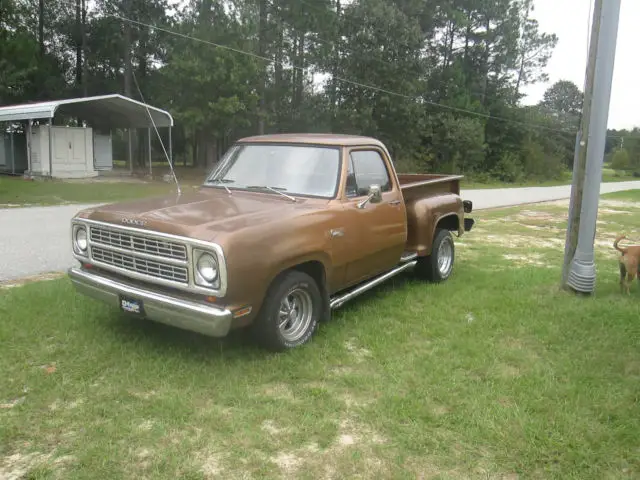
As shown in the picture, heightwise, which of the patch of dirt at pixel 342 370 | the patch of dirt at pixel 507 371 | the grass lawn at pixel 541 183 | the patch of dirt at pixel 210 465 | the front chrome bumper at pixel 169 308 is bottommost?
the patch of dirt at pixel 210 465

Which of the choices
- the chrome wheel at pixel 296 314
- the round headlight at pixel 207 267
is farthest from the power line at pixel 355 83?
the round headlight at pixel 207 267

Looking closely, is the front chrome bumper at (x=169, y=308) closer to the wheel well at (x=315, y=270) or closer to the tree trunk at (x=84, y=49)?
the wheel well at (x=315, y=270)

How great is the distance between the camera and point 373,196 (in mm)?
5324

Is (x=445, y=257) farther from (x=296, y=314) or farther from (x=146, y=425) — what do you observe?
A: (x=146, y=425)

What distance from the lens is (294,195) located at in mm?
5152

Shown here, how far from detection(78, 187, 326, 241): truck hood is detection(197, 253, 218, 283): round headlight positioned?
0.47 feet

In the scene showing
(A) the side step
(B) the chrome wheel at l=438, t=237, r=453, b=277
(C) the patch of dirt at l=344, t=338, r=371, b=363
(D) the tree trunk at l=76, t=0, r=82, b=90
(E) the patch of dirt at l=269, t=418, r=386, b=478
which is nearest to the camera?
(E) the patch of dirt at l=269, t=418, r=386, b=478

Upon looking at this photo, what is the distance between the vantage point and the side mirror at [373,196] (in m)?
5.18

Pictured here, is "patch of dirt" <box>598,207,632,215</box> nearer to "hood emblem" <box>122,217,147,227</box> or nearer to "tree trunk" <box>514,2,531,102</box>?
Answer: "hood emblem" <box>122,217,147,227</box>

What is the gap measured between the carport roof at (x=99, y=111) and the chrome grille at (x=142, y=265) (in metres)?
16.6

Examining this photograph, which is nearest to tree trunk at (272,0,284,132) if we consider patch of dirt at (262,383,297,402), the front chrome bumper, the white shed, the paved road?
the white shed

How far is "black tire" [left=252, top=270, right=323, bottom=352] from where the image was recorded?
4.37m

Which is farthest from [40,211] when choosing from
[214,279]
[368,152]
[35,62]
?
[35,62]

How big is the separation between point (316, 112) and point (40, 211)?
924 inches
